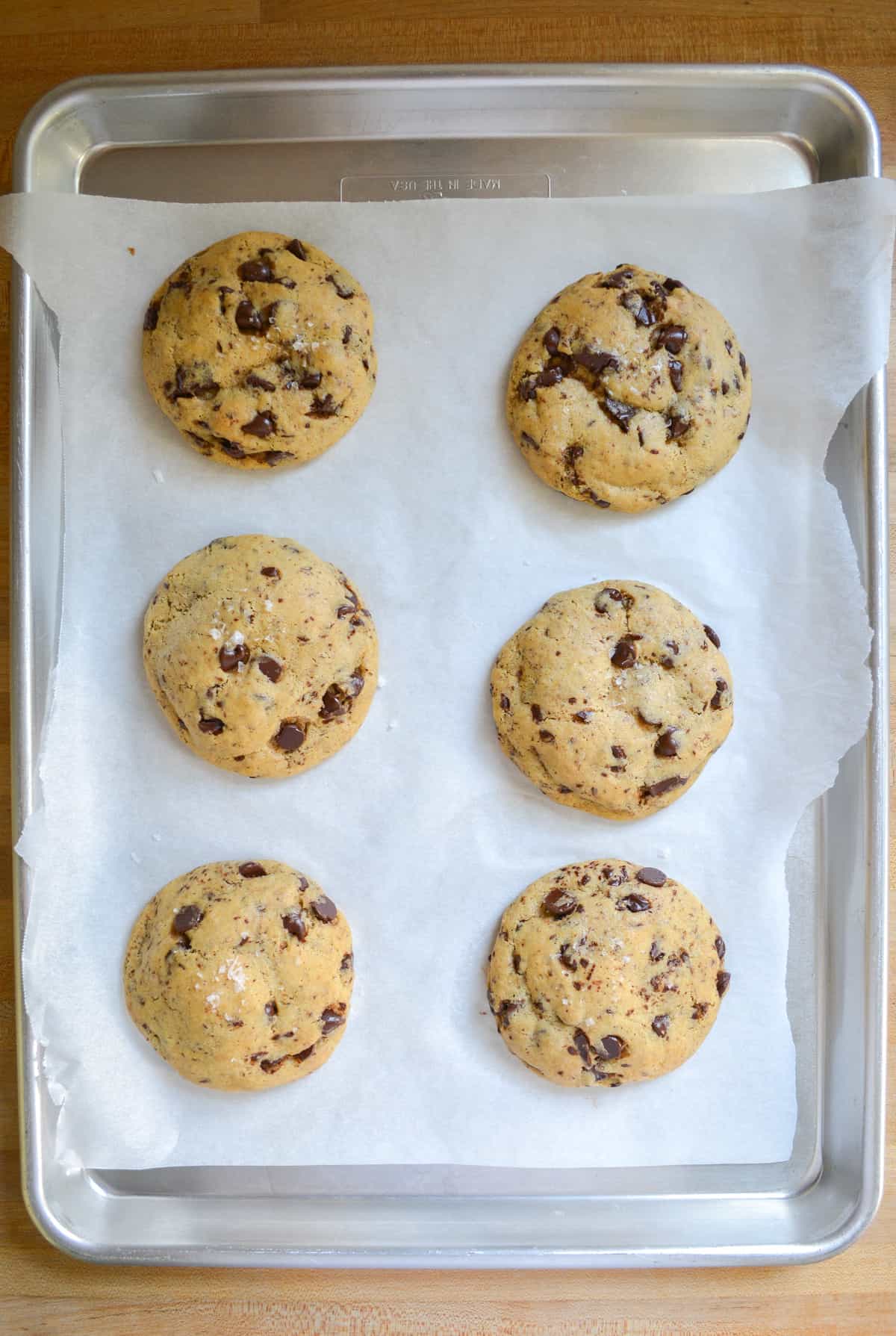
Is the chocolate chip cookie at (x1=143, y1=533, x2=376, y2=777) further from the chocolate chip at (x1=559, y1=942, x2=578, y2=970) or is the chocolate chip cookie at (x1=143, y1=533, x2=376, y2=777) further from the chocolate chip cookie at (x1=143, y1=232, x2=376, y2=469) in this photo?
the chocolate chip at (x1=559, y1=942, x2=578, y2=970)

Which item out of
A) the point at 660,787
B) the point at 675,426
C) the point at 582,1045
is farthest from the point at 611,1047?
the point at 675,426

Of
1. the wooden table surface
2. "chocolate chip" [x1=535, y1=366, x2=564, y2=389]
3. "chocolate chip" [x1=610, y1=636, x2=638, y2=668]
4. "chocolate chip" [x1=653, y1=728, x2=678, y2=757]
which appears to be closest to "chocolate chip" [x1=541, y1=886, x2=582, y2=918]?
"chocolate chip" [x1=653, y1=728, x2=678, y2=757]

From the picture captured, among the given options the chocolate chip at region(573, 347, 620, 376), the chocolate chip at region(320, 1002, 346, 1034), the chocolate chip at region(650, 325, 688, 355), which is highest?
the chocolate chip at region(650, 325, 688, 355)

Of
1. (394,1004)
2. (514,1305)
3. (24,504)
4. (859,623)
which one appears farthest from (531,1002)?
(24,504)

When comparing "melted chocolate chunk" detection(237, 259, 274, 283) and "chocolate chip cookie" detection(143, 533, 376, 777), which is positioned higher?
"melted chocolate chunk" detection(237, 259, 274, 283)

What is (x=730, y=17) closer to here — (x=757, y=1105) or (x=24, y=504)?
(x=24, y=504)
